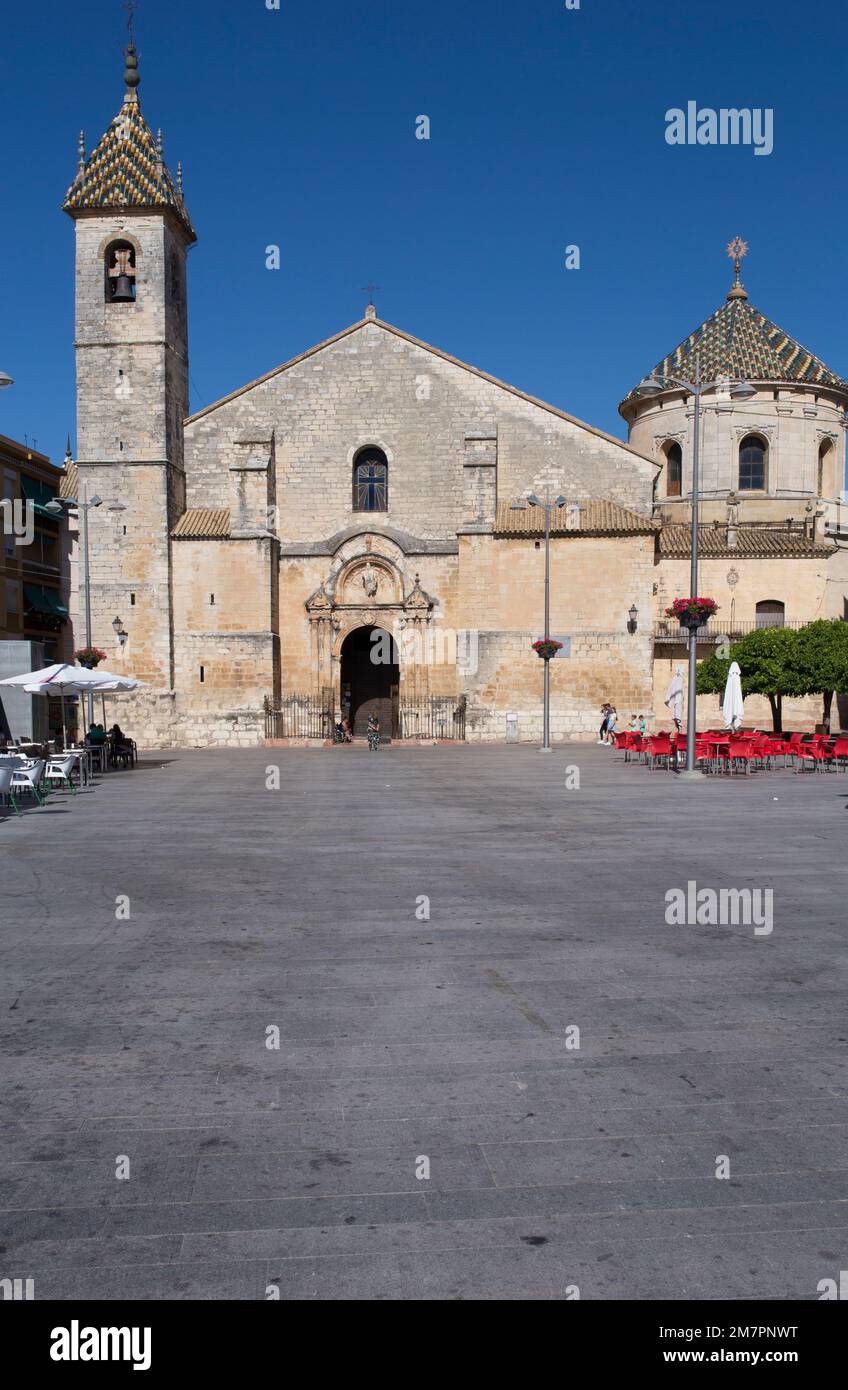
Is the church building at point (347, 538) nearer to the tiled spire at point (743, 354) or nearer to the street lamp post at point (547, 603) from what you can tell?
the street lamp post at point (547, 603)

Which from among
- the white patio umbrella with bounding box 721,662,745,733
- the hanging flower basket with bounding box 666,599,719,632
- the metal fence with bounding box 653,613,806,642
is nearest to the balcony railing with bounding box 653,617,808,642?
the metal fence with bounding box 653,613,806,642

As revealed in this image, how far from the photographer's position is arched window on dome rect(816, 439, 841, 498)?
131ft

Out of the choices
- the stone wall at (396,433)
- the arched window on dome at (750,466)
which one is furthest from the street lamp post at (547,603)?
the arched window on dome at (750,466)

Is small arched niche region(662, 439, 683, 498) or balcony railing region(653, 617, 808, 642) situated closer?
balcony railing region(653, 617, 808, 642)

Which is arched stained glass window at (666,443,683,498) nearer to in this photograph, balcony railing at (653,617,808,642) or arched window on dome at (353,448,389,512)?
balcony railing at (653,617,808,642)

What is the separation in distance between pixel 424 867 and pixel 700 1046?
546 centimetres

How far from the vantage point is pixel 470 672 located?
34.1 m

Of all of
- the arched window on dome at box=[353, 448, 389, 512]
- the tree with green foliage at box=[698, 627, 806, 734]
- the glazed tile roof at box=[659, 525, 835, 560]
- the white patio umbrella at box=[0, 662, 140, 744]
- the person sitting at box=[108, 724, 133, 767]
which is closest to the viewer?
the white patio umbrella at box=[0, 662, 140, 744]

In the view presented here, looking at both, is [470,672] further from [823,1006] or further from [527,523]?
[823,1006]

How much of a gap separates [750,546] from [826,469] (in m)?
6.14

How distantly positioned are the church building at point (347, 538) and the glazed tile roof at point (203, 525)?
3.9 inches

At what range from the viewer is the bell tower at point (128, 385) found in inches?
1293

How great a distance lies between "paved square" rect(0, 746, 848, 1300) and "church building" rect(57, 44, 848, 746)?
23.0 meters

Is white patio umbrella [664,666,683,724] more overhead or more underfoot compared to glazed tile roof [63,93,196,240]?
more underfoot
